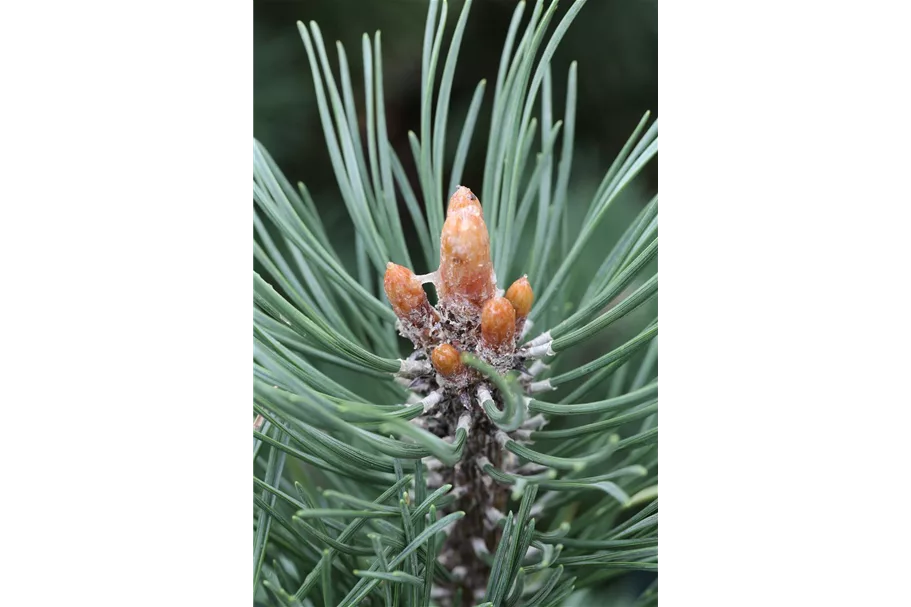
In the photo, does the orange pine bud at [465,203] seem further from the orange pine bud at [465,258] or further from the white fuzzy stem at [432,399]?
the white fuzzy stem at [432,399]

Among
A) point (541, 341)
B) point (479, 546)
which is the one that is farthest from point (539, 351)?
point (479, 546)

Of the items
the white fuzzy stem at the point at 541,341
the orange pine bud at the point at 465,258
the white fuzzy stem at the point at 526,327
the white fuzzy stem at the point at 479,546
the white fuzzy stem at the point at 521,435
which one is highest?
the orange pine bud at the point at 465,258

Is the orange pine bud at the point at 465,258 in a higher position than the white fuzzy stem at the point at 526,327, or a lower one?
higher

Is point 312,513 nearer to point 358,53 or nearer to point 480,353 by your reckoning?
point 480,353

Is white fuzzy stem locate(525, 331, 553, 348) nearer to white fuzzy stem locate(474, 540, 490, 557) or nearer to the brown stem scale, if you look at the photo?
the brown stem scale

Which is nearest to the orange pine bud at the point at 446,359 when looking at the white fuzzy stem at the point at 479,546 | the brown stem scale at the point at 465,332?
the brown stem scale at the point at 465,332

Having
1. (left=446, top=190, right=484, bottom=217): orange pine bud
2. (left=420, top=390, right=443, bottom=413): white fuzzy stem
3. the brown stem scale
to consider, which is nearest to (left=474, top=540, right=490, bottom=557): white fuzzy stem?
the brown stem scale

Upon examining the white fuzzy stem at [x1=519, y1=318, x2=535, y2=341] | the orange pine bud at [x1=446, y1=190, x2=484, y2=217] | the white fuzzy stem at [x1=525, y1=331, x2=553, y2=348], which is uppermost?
the orange pine bud at [x1=446, y1=190, x2=484, y2=217]
